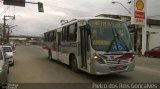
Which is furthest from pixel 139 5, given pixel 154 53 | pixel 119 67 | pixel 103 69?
pixel 103 69

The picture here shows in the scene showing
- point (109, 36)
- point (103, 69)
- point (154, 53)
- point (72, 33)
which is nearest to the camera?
point (103, 69)

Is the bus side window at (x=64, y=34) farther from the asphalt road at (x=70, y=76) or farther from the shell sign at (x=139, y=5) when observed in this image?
the shell sign at (x=139, y=5)

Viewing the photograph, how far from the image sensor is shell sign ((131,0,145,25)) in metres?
40.4

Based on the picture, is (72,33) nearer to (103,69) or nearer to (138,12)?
(103,69)

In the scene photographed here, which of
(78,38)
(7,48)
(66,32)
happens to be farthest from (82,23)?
(7,48)

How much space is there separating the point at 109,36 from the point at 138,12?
97.1 ft

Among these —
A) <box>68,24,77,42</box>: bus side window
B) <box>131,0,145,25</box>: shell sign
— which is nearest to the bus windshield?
<box>68,24,77,42</box>: bus side window

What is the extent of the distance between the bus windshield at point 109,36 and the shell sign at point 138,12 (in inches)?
1104

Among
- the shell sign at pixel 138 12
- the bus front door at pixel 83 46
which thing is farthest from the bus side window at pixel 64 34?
the shell sign at pixel 138 12

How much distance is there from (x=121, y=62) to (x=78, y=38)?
2.83 meters

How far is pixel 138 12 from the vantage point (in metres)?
40.9

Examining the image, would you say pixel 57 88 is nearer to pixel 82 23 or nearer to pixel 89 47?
pixel 89 47

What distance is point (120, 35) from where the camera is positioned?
12.9 meters

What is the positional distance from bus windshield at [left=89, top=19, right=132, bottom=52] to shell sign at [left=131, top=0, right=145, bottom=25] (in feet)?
92.0
